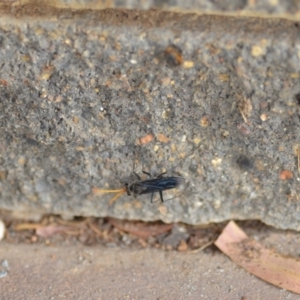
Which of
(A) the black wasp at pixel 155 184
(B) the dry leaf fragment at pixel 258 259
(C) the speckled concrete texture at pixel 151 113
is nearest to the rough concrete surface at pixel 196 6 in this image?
(C) the speckled concrete texture at pixel 151 113

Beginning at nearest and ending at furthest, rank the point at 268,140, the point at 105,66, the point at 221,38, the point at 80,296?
the point at 221,38, the point at 105,66, the point at 268,140, the point at 80,296

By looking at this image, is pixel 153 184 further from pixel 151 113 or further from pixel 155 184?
pixel 151 113

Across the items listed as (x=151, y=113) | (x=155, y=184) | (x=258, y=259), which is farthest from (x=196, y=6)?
(x=258, y=259)

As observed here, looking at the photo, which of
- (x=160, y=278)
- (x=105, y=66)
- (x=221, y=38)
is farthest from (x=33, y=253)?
(x=221, y=38)

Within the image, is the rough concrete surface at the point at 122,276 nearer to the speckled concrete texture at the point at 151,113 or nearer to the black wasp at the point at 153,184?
the speckled concrete texture at the point at 151,113

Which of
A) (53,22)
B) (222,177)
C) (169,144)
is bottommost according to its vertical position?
(222,177)

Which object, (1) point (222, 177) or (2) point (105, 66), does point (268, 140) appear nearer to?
(1) point (222, 177)

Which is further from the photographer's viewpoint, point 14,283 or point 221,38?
point 14,283
